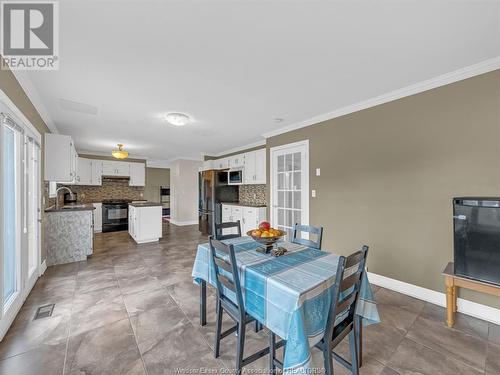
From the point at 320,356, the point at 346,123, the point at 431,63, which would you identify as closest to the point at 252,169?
the point at 346,123

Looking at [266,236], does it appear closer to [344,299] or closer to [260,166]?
[344,299]

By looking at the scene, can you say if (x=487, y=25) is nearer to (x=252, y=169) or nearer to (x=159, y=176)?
(x=252, y=169)

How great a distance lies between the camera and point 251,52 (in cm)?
186

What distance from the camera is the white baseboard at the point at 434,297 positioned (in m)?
2.04

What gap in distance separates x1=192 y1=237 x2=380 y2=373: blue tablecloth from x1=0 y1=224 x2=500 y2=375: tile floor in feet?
1.82

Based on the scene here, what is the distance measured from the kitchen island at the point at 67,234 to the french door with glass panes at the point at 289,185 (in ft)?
11.4

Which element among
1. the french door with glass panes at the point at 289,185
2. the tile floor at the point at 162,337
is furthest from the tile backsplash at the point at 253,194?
the tile floor at the point at 162,337

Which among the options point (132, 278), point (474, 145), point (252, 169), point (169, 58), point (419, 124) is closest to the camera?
point (169, 58)

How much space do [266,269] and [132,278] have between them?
253cm

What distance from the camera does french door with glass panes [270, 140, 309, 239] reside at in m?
3.80

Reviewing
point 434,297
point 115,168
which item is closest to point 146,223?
point 115,168

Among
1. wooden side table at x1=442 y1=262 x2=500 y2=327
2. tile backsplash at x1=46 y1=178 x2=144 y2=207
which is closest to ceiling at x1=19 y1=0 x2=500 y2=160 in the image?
wooden side table at x1=442 y1=262 x2=500 y2=327

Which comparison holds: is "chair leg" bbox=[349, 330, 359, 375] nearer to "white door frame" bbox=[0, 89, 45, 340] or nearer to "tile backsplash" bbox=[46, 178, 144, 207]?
"white door frame" bbox=[0, 89, 45, 340]

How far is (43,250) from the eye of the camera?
3.35 meters
